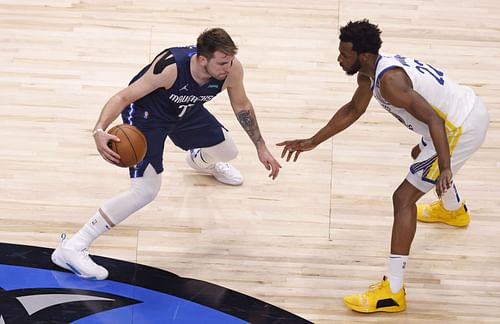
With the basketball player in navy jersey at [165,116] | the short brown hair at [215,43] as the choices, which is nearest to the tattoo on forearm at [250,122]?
the basketball player in navy jersey at [165,116]

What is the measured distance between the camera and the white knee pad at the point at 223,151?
6289mm

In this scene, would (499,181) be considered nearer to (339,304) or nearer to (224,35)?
(339,304)

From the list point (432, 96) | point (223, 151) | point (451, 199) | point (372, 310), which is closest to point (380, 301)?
point (372, 310)

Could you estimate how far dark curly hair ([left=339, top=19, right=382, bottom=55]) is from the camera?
17.9ft

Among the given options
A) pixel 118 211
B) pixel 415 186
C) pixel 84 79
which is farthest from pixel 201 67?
pixel 84 79

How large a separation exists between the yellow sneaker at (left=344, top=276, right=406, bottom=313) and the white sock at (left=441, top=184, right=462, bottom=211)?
724 millimetres

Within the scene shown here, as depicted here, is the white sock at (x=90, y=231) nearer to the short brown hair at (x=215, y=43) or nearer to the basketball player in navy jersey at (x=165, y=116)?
the basketball player in navy jersey at (x=165, y=116)

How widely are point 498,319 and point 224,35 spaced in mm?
2295

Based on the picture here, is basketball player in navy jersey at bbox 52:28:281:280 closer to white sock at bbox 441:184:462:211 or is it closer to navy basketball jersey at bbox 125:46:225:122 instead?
navy basketball jersey at bbox 125:46:225:122

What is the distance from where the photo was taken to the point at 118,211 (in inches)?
234

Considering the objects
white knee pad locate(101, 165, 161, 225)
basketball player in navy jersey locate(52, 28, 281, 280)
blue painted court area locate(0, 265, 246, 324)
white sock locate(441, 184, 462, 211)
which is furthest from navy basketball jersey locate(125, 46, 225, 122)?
white sock locate(441, 184, 462, 211)

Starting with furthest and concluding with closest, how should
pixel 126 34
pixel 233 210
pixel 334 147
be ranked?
pixel 126 34 → pixel 334 147 → pixel 233 210

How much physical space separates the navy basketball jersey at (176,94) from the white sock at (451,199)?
161cm

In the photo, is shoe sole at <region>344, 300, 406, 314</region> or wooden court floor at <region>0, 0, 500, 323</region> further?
wooden court floor at <region>0, 0, 500, 323</region>
